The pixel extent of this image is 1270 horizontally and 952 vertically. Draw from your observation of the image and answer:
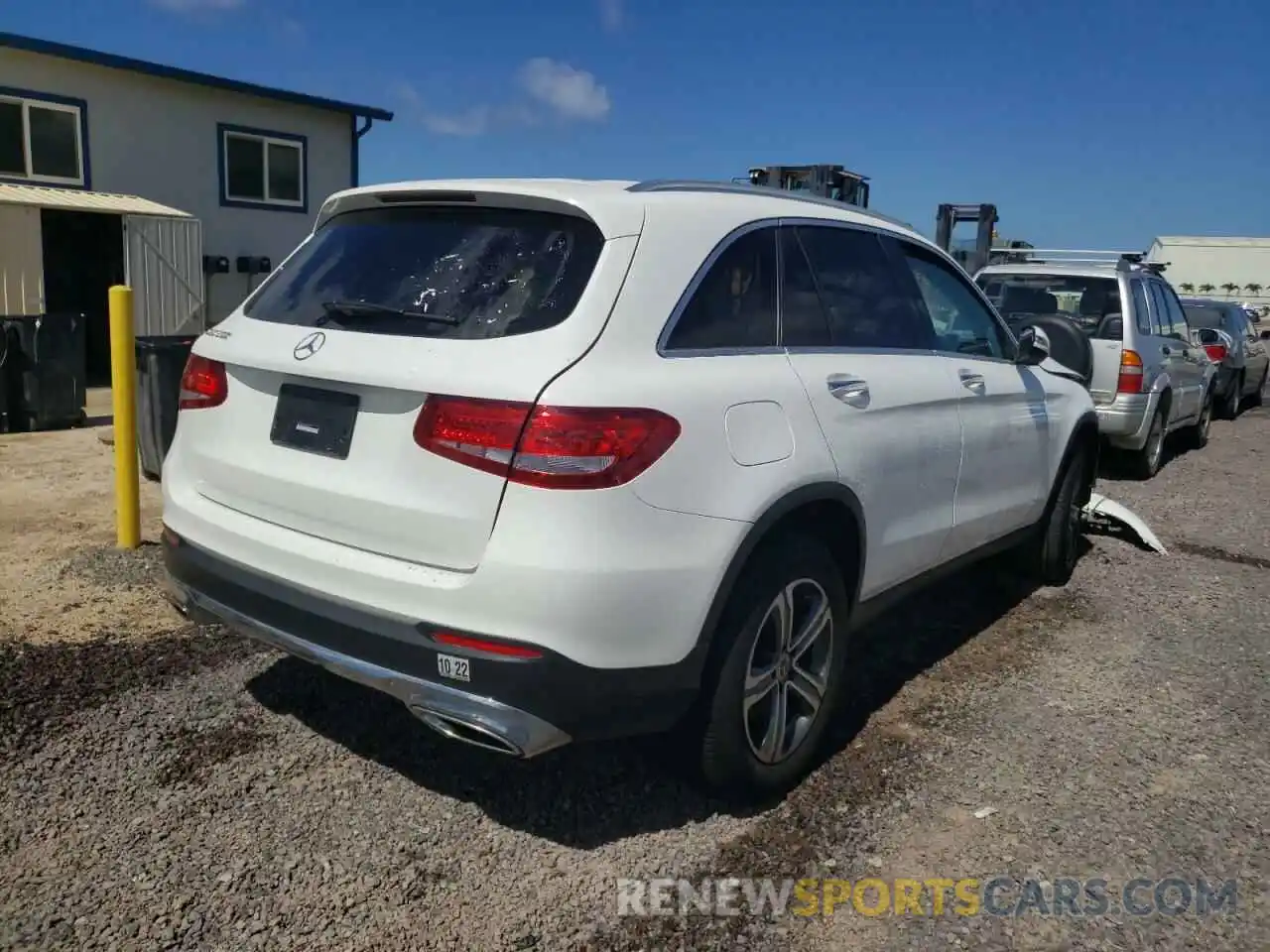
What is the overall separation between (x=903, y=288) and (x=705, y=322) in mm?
1404

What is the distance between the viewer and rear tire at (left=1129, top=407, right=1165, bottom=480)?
9.32 meters

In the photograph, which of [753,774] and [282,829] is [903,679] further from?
[282,829]

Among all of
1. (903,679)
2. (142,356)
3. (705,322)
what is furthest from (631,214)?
(142,356)

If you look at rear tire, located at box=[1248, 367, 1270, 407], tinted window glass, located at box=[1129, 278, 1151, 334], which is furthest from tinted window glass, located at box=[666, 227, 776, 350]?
rear tire, located at box=[1248, 367, 1270, 407]

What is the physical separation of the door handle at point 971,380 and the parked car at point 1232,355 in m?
11.1

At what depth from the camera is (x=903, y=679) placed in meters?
4.41

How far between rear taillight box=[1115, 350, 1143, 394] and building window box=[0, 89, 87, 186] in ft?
43.8

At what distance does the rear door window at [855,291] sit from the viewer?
11.5 feet

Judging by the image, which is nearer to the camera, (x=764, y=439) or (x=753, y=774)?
(x=764, y=439)

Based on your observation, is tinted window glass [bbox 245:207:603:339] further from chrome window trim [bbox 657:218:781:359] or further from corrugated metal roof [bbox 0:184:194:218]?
corrugated metal roof [bbox 0:184:194:218]

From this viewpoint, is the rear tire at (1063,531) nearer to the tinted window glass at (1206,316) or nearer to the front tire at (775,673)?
the front tire at (775,673)

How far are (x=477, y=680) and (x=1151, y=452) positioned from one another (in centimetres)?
858

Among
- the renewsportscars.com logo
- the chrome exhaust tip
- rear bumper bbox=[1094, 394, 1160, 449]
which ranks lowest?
the renewsportscars.com logo

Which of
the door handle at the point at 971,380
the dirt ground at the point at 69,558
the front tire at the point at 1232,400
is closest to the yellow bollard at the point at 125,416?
the dirt ground at the point at 69,558
